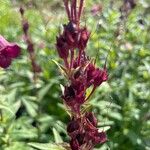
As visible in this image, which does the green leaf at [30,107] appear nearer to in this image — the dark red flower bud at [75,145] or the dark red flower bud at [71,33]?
the dark red flower bud at [75,145]

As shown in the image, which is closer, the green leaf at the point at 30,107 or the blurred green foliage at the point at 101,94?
the blurred green foliage at the point at 101,94

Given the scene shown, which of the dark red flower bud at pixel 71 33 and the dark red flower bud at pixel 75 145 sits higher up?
the dark red flower bud at pixel 71 33

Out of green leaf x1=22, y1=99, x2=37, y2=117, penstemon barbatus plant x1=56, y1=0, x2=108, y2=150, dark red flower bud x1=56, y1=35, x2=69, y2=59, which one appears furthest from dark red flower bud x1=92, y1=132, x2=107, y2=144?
green leaf x1=22, y1=99, x2=37, y2=117

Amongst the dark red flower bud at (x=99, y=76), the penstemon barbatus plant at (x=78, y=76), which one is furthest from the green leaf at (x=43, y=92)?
the dark red flower bud at (x=99, y=76)

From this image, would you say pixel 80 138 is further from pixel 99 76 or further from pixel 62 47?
pixel 62 47

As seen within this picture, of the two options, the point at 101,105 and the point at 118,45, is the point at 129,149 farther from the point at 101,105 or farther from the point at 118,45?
the point at 118,45

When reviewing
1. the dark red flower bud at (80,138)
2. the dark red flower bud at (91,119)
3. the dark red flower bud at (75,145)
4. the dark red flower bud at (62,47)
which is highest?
the dark red flower bud at (62,47)

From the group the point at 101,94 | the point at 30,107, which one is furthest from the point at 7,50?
the point at 101,94

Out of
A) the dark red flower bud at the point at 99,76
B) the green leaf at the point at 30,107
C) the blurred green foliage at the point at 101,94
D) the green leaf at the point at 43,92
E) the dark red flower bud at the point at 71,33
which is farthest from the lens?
the green leaf at the point at 43,92

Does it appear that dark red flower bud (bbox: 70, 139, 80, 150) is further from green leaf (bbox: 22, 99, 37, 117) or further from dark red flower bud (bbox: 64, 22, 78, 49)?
green leaf (bbox: 22, 99, 37, 117)
